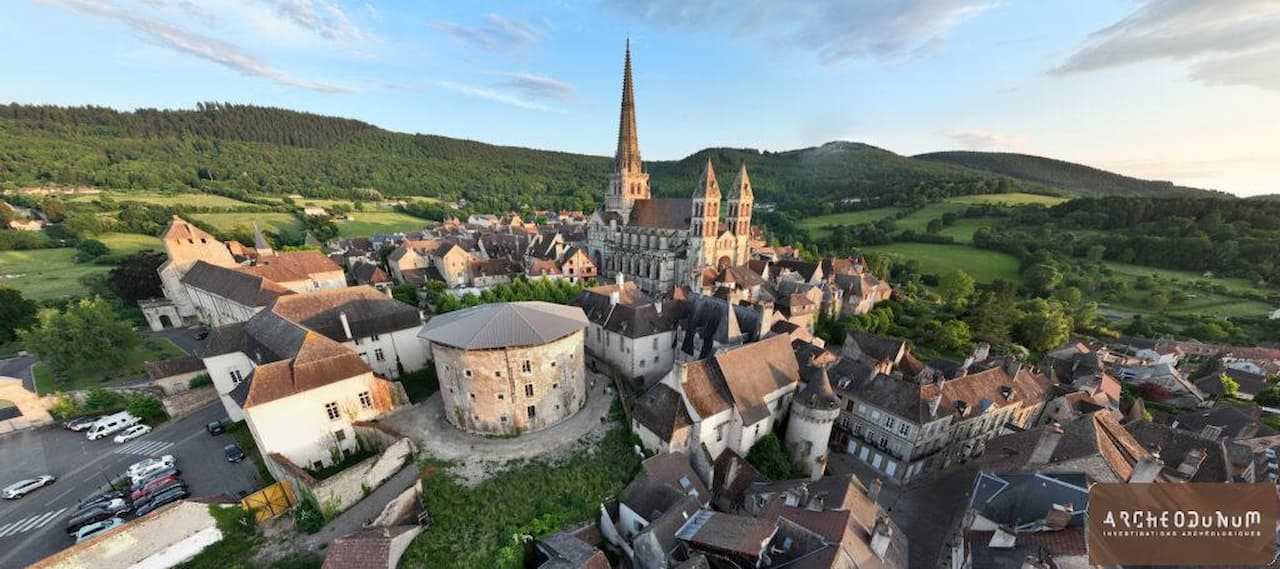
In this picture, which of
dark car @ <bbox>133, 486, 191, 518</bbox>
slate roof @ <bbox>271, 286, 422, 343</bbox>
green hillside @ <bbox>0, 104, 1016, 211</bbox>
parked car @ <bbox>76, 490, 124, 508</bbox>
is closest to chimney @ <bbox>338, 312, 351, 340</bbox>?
slate roof @ <bbox>271, 286, 422, 343</bbox>

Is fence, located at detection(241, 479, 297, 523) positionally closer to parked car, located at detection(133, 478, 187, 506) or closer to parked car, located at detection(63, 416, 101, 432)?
parked car, located at detection(133, 478, 187, 506)

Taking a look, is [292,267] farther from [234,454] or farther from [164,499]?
[164,499]

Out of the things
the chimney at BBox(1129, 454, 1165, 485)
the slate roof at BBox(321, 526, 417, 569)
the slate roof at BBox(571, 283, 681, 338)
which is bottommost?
the slate roof at BBox(321, 526, 417, 569)

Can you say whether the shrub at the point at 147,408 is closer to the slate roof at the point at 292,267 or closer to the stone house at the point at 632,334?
the slate roof at the point at 292,267

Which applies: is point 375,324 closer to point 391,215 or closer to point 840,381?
point 840,381

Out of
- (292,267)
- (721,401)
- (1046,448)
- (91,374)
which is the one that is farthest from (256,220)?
(1046,448)

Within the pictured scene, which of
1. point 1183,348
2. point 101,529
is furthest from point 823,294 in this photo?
point 101,529

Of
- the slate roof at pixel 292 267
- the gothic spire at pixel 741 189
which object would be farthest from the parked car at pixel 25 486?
the gothic spire at pixel 741 189
